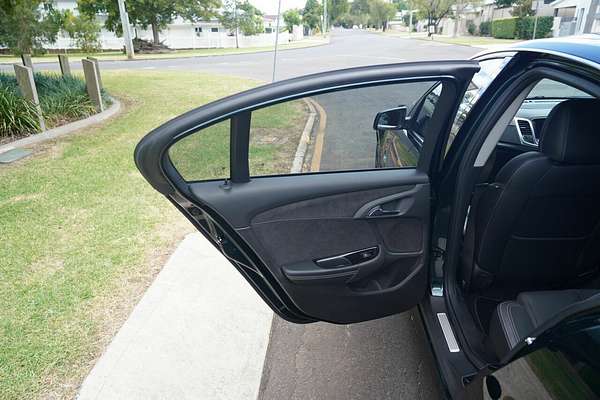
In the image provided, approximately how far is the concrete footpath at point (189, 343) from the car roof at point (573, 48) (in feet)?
7.00

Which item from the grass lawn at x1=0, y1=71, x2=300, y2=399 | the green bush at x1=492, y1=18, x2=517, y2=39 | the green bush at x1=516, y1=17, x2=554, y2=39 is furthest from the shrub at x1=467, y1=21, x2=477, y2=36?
the grass lawn at x1=0, y1=71, x2=300, y2=399

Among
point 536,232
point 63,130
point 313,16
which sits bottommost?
point 63,130

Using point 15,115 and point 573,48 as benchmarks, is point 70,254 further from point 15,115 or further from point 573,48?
point 15,115

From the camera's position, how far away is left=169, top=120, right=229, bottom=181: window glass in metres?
1.74

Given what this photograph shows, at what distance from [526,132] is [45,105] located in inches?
303

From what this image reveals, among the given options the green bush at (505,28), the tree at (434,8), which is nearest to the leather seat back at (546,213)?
the green bush at (505,28)

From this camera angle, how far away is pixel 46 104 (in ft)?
25.0

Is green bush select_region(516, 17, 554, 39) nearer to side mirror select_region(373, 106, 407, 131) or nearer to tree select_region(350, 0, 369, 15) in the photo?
side mirror select_region(373, 106, 407, 131)

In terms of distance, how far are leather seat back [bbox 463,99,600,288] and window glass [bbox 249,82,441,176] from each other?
0.48 m

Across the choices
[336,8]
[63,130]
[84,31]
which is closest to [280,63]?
[84,31]

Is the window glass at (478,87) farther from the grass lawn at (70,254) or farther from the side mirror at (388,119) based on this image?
the grass lawn at (70,254)

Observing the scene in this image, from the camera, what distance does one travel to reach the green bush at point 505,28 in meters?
35.3

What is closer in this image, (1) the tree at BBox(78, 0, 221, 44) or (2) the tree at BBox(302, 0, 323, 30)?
(1) the tree at BBox(78, 0, 221, 44)

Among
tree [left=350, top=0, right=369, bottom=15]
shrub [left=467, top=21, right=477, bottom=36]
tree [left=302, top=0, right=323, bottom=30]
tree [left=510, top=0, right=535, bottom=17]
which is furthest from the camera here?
tree [left=350, top=0, right=369, bottom=15]
